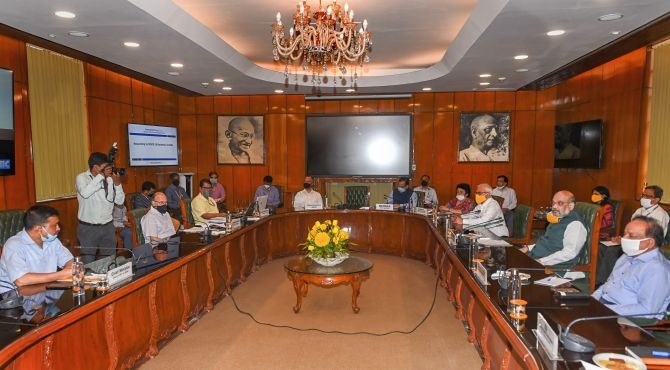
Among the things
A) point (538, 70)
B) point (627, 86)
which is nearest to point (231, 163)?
point (538, 70)

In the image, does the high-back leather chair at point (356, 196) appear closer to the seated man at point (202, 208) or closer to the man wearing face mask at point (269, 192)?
the man wearing face mask at point (269, 192)

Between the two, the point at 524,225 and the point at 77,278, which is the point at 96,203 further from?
the point at 524,225

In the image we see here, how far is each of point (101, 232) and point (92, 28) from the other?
208 centimetres

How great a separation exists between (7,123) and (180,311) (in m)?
3.02

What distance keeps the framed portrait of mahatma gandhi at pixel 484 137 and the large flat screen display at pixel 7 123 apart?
752 cm

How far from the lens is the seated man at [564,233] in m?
3.78

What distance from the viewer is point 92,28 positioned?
4273mm

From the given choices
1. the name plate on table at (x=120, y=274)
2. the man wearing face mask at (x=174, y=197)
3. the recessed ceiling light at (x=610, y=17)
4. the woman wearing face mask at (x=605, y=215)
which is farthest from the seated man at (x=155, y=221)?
the woman wearing face mask at (x=605, y=215)

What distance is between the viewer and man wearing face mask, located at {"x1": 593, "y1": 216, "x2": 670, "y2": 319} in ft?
8.09

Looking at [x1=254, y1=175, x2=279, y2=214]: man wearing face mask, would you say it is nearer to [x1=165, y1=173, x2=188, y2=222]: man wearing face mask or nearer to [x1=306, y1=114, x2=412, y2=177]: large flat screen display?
[x1=165, y1=173, x2=188, y2=222]: man wearing face mask

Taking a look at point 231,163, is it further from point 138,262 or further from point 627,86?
point 627,86

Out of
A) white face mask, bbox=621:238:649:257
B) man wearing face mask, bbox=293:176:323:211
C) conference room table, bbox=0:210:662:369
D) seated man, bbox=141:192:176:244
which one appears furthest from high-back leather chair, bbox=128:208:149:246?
white face mask, bbox=621:238:649:257

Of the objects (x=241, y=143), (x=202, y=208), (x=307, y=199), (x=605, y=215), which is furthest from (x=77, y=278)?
(x=241, y=143)

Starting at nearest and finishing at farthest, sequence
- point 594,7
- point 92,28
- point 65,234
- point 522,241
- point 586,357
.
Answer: point 586,357 → point 594,7 → point 92,28 → point 522,241 → point 65,234
